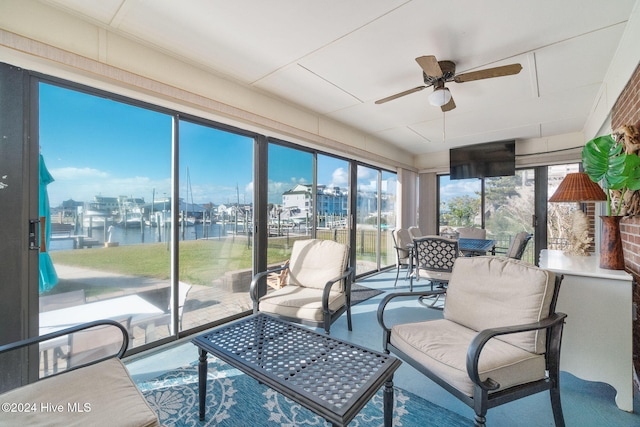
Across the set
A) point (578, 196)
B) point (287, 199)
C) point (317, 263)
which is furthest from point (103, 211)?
point (578, 196)

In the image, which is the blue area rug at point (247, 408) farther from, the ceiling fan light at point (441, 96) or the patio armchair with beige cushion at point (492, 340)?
the ceiling fan light at point (441, 96)

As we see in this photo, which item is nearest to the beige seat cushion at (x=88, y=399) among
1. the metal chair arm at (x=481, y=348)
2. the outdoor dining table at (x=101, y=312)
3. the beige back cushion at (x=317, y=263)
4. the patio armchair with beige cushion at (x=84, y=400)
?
the patio armchair with beige cushion at (x=84, y=400)

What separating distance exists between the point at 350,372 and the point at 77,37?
9.11ft

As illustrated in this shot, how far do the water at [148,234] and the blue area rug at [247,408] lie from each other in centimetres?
112

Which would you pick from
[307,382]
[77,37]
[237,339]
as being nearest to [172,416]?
[237,339]

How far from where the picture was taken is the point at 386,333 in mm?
1788

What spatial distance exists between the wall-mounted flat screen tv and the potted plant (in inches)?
127

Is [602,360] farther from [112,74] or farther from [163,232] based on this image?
[112,74]

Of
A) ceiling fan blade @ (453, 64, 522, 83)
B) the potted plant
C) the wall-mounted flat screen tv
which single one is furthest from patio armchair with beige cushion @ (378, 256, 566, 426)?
the wall-mounted flat screen tv

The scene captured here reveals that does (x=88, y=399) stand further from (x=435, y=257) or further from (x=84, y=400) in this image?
(x=435, y=257)

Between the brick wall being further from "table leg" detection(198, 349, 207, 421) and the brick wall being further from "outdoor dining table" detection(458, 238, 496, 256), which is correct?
"table leg" detection(198, 349, 207, 421)

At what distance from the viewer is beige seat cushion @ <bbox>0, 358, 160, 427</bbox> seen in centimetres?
99

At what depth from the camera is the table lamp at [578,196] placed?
87.2 inches

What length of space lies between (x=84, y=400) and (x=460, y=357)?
1719 millimetres
